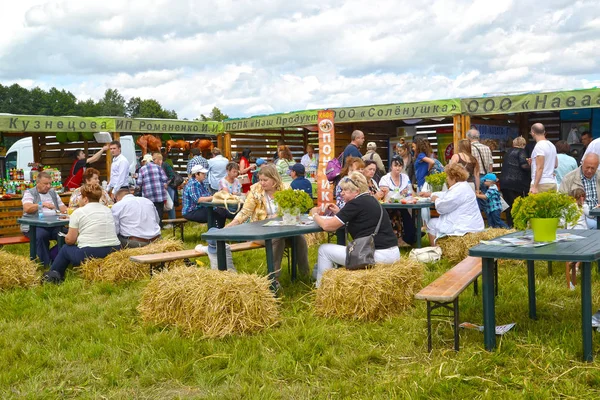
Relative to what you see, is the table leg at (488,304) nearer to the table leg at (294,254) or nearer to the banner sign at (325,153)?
the table leg at (294,254)

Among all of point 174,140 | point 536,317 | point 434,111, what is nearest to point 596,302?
point 536,317

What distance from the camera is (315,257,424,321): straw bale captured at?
16.8ft

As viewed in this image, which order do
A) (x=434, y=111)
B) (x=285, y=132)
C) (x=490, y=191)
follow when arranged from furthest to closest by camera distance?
(x=285, y=132)
(x=434, y=111)
(x=490, y=191)

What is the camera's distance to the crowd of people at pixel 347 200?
19.1 ft

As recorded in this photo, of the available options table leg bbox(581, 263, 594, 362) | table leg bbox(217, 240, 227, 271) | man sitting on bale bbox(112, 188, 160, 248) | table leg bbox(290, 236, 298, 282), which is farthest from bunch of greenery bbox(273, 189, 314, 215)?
table leg bbox(581, 263, 594, 362)

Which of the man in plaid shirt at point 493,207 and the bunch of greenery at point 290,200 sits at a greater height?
the bunch of greenery at point 290,200

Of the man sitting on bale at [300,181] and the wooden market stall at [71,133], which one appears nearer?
the man sitting on bale at [300,181]

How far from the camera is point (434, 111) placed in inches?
462

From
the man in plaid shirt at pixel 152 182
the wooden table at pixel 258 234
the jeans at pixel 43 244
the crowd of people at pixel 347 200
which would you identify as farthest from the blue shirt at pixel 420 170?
the jeans at pixel 43 244

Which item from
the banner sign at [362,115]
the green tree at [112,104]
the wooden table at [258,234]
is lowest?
the wooden table at [258,234]

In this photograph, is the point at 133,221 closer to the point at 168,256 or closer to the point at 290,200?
the point at 168,256

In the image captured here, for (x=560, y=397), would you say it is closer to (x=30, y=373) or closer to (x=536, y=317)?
(x=536, y=317)

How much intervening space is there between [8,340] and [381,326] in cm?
281

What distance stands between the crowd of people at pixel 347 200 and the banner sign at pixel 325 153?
666mm
